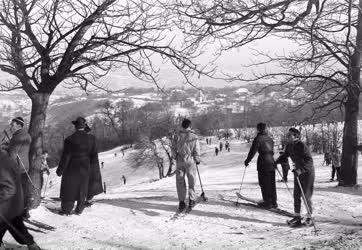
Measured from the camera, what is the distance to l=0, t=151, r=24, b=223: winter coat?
5.09 m

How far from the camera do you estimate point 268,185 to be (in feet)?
30.3

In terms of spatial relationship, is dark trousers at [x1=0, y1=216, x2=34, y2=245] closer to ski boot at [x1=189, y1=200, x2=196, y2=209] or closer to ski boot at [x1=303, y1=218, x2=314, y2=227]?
ski boot at [x1=189, y1=200, x2=196, y2=209]

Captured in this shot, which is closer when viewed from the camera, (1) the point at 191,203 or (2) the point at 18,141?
Answer: (2) the point at 18,141

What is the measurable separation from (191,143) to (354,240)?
338 centimetres

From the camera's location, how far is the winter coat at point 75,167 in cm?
799

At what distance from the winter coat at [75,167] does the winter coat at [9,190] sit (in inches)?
102

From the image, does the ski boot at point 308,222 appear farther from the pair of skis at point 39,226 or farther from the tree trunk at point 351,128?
the tree trunk at point 351,128

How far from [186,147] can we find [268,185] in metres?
1.87

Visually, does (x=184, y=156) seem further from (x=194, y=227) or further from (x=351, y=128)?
(x=351, y=128)


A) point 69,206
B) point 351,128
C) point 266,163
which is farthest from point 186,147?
point 351,128

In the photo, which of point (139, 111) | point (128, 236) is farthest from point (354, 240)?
point (139, 111)

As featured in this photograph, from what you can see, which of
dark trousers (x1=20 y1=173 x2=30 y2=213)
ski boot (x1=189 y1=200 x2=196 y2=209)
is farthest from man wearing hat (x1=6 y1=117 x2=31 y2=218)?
ski boot (x1=189 y1=200 x2=196 y2=209)

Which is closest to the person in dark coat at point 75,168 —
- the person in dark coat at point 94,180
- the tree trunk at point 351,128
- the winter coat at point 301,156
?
the person in dark coat at point 94,180

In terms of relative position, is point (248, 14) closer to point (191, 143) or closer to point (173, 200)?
point (191, 143)
